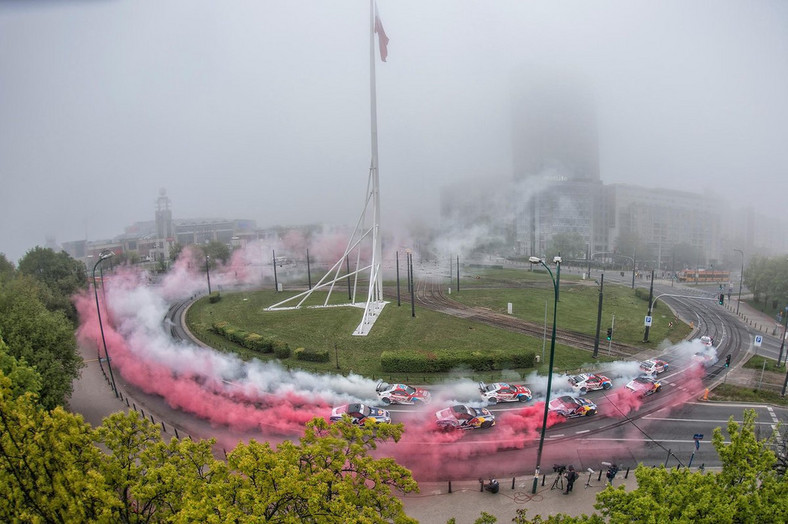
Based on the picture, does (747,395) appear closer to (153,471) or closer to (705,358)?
(705,358)

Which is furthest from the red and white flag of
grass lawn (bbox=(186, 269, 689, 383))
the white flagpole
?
grass lawn (bbox=(186, 269, 689, 383))

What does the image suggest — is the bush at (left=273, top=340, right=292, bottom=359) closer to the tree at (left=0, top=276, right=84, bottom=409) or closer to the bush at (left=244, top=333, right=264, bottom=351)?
the bush at (left=244, top=333, right=264, bottom=351)

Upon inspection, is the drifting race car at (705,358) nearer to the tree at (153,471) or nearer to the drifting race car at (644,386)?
the drifting race car at (644,386)

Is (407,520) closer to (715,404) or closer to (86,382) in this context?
(715,404)

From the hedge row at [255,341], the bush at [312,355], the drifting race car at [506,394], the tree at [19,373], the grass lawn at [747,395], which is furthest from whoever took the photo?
the hedge row at [255,341]

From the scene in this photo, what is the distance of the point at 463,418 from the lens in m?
21.7

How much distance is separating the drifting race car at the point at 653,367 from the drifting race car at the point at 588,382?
3.87 meters

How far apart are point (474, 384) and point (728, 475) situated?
16.7 meters

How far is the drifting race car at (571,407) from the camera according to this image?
2306 cm

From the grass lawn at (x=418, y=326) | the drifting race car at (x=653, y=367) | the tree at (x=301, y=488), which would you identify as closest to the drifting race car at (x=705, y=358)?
the grass lawn at (x=418, y=326)

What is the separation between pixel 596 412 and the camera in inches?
934

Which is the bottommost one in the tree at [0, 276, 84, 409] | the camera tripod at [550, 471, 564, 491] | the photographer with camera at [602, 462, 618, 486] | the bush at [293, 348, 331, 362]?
the camera tripod at [550, 471, 564, 491]

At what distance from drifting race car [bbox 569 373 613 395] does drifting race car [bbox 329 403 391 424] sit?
496 inches

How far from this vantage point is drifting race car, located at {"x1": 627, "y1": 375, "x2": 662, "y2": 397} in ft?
85.8
